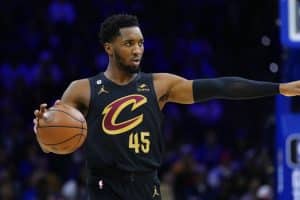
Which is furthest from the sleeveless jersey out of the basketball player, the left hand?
the left hand

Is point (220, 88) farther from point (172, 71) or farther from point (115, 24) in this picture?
point (172, 71)

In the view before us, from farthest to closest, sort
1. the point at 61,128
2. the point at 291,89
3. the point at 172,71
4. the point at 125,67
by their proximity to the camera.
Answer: the point at 172,71 < the point at 125,67 < the point at 291,89 < the point at 61,128

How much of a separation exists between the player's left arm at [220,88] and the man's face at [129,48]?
0.23 metres

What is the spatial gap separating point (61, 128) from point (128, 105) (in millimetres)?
464

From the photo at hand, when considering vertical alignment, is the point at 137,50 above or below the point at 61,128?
above

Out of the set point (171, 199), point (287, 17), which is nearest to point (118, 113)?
point (287, 17)

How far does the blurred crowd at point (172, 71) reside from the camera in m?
13.2

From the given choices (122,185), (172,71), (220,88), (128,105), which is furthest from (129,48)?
(172,71)

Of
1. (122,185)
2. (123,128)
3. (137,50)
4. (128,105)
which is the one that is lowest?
(122,185)

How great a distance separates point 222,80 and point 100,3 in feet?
34.7

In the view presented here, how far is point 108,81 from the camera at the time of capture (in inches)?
234

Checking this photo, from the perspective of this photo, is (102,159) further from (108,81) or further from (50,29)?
(50,29)

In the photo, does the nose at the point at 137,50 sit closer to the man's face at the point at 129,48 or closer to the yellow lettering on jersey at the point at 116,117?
the man's face at the point at 129,48

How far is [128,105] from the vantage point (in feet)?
19.2
